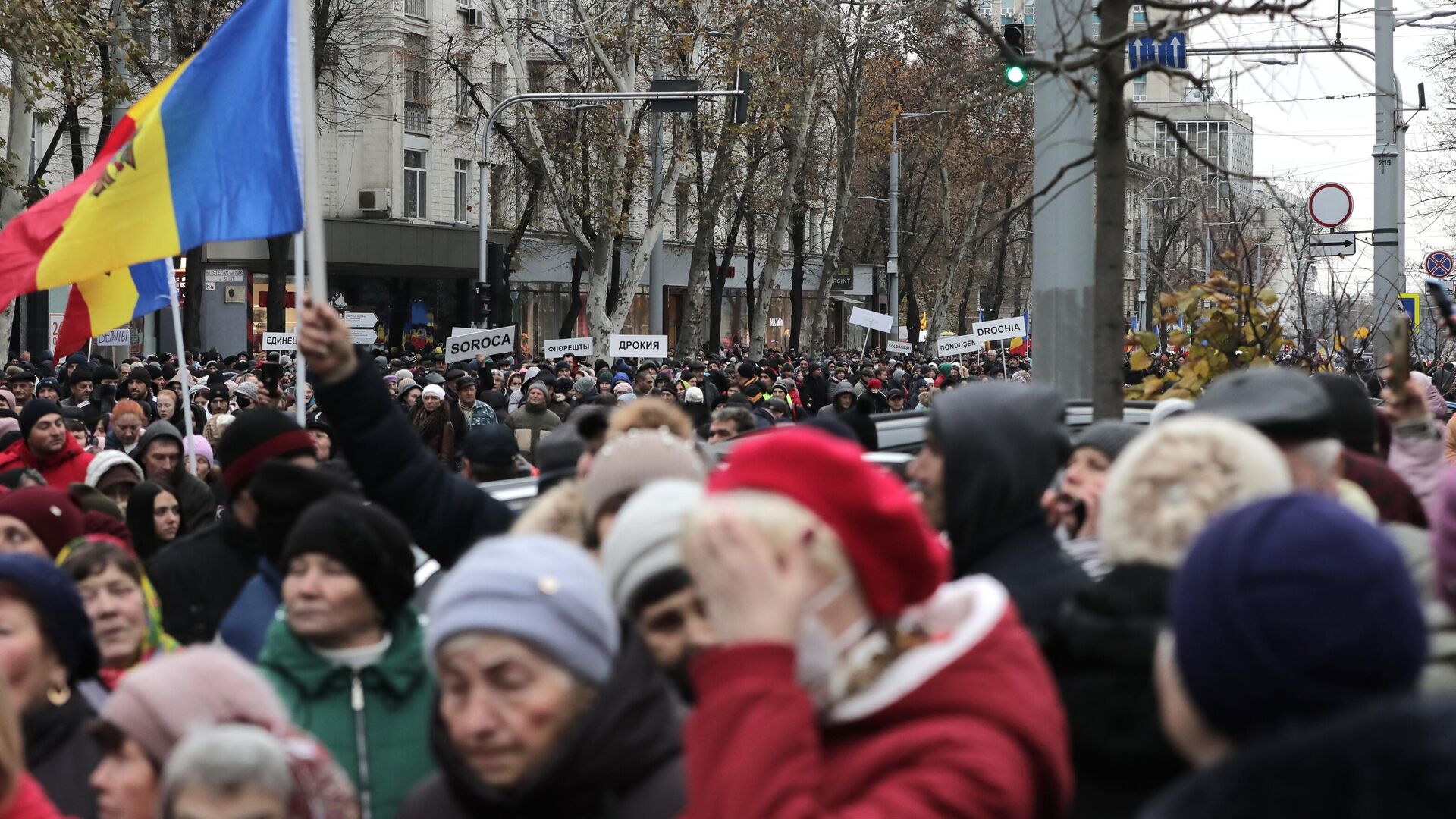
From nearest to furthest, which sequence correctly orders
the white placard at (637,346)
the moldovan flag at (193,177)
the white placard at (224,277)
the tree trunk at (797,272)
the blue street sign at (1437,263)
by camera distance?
1. the moldovan flag at (193,177)
2. the blue street sign at (1437,263)
3. the white placard at (637,346)
4. the white placard at (224,277)
5. the tree trunk at (797,272)

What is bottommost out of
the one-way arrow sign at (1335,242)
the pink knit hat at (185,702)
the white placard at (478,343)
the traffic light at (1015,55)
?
the pink knit hat at (185,702)

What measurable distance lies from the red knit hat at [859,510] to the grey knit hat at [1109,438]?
2230 mm

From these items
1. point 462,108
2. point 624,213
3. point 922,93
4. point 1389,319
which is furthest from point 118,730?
point 922,93

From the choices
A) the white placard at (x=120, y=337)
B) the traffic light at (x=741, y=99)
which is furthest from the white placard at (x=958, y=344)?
the white placard at (x=120, y=337)

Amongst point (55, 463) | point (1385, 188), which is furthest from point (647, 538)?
point (1385, 188)

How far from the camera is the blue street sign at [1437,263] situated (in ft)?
73.7

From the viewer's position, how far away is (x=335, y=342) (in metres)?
4.65

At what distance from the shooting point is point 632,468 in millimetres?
3734

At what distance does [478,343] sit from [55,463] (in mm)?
12554

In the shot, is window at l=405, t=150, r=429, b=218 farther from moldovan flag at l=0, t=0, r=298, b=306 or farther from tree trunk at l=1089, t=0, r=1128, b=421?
tree trunk at l=1089, t=0, r=1128, b=421

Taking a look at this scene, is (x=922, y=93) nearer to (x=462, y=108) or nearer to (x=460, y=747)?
(x=462, y=108)

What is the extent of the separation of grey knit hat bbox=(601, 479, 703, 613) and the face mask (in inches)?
28.5

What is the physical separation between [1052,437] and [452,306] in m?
52.0

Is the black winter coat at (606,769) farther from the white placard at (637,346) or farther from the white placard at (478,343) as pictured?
the white placard at (637,346)
